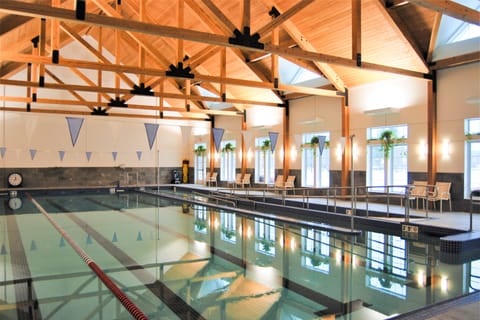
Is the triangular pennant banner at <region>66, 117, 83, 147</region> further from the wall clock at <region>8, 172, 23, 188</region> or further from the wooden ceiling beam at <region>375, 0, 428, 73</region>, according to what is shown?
the wooden ceiling beam at <region>375, 0, 428, 73</region>

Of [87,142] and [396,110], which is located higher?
[396,110]

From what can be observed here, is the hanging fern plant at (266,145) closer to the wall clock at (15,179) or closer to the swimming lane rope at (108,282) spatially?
the swimming lane rope at (108,282)

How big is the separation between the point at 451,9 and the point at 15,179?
16.8 m

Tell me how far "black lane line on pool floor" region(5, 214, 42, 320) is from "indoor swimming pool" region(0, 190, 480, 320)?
1 cm

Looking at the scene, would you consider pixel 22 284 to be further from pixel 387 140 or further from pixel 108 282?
pixel 387 140

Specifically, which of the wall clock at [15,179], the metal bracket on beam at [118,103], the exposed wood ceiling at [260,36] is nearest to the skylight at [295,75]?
the exposed wood ceiling at [260,36]

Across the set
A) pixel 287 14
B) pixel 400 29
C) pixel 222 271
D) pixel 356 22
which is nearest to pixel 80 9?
pixel 287 14

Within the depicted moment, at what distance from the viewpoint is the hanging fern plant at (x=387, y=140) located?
1052 centimetres

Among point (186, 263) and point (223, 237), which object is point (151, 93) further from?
point (186, 263)

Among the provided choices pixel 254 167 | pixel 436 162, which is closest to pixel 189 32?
pixel 436 162

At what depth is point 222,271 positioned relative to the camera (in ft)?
16.1

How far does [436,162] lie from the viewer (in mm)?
9438

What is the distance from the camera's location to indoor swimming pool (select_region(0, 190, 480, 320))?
363 centimetres

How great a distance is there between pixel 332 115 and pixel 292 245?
22.8 feet
